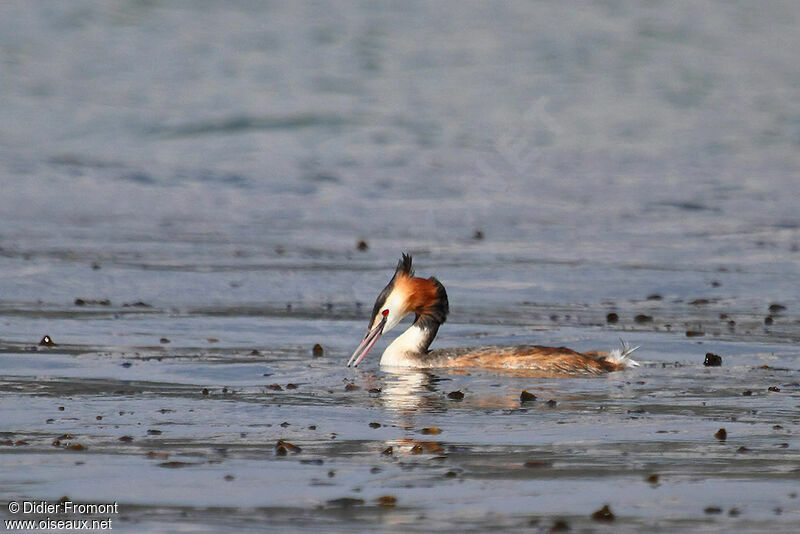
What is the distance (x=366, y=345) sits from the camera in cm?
1341

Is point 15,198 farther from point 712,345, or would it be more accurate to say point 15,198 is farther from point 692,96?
point 692,96

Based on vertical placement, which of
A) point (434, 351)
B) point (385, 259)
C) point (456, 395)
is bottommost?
point (456, 395)

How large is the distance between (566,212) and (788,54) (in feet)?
91.3

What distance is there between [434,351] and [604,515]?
6317mm

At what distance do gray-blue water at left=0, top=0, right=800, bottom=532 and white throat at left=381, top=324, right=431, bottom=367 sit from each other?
0.44 metres

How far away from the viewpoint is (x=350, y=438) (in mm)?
9398

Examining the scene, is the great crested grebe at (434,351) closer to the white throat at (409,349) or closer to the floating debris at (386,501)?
the white throat at (409,349)

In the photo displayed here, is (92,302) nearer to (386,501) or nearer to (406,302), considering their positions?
(406,302)

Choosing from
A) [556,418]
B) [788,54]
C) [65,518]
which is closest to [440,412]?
[556,418]

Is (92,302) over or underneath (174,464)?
over


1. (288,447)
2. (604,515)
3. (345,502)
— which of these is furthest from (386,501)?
(288,447)

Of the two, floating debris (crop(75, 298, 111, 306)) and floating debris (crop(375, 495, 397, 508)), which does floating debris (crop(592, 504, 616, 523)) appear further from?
floating debris (crop(75, 298, 111, 306))

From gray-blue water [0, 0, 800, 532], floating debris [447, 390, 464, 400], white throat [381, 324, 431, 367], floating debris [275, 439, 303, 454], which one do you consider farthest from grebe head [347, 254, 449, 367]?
floating debris [275, 439, 303, 454]

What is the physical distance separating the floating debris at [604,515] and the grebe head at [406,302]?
6.35 meters
